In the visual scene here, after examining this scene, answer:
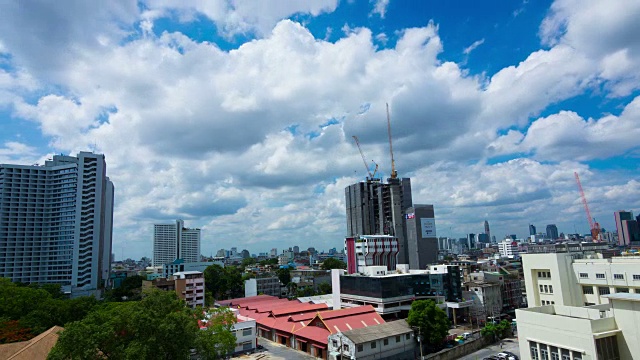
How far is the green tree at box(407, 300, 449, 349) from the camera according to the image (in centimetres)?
4659

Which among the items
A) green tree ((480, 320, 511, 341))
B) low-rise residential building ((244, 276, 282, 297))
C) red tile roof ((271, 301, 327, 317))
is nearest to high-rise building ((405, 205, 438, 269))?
low-rise residential building ((244, 276, 282, 297))

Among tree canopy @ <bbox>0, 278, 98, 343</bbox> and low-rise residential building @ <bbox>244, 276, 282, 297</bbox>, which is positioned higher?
tree canopy @ <bbox>0, 278, 98, 343</bbox>

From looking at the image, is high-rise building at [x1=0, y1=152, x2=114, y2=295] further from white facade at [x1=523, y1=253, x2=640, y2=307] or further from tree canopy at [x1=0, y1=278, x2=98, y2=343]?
white facade at [x1=523, y1=253, x2=640, y2=307]

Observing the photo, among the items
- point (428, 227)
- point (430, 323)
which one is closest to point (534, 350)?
point (430, 323)

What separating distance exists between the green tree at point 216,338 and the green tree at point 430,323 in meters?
23.3

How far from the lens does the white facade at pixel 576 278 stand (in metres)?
34.3

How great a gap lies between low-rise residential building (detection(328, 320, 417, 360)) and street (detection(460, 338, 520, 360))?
8.10 metres

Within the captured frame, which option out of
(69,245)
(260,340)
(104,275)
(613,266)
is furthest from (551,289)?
(104,275)

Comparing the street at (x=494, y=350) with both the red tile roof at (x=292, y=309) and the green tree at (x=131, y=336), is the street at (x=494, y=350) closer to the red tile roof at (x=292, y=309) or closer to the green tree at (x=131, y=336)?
the red tile roof at (x=292, y=309)

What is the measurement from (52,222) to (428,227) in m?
109

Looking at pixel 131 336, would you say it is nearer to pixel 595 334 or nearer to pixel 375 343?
pixel 375 343

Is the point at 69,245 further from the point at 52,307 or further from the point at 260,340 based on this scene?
the point at 260,340

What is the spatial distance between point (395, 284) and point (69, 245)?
87333 millimetres

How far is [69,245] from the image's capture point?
9694 centimetres
